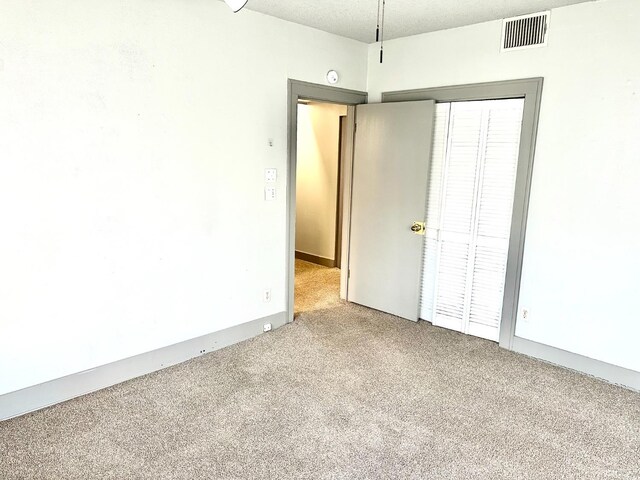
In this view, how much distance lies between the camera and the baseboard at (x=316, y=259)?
602 cm

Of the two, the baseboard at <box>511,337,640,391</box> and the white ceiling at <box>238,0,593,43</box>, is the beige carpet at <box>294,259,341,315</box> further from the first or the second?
the white ceiling at <box>238,0,593,43</box>

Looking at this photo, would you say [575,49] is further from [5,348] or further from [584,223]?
[5,348]

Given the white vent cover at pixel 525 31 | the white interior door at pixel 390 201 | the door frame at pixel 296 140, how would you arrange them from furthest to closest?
1. the white interior door at pixel 390 201
2. the door frame at pixel 296 140
3. the white vent cover at pixel 525 31

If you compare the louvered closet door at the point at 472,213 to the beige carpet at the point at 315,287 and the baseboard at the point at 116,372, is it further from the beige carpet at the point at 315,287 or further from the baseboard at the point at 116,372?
the baseboard at the point at 116,372

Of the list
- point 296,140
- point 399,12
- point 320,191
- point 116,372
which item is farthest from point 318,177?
point 116,372

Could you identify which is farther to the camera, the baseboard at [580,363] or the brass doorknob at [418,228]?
the brass doorknob at [418,228]

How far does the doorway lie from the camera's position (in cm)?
573

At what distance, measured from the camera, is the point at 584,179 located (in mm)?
3098

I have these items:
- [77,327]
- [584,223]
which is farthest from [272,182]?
[584,223]

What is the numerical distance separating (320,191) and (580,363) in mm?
3781

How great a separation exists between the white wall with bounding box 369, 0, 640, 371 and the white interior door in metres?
0.73

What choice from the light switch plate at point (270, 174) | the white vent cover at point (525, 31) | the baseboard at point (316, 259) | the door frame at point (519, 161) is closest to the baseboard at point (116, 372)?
the light switch plate at point (270, 174)

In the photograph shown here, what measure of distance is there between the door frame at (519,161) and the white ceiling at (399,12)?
19.3 inches

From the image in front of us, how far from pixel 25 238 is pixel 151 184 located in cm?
80
